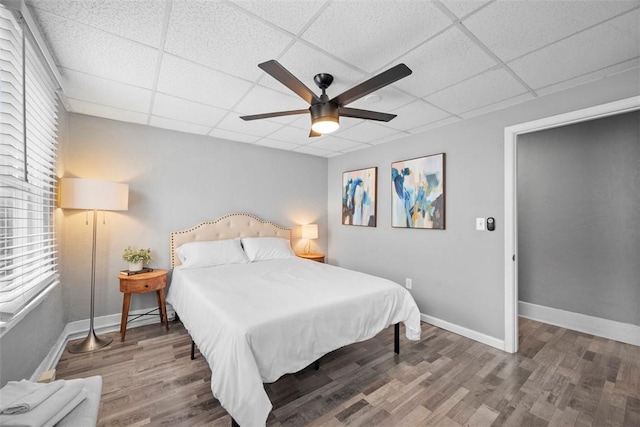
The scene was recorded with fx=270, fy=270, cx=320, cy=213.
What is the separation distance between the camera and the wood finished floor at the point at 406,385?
1787mm

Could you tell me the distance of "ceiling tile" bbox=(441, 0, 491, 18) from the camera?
1420 millimetres

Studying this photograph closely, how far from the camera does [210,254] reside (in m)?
3.38

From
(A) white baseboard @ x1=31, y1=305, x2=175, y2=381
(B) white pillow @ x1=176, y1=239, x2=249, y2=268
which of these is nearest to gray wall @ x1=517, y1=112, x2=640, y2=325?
(B) white pillow @ x1=176, y1=239, x2=249, y2=268

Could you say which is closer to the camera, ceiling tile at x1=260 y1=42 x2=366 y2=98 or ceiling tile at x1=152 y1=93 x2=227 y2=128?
ceiling tile at x1=260 y1=42 x2=366 y2=98

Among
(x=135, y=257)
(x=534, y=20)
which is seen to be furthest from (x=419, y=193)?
(x=135, y=257)

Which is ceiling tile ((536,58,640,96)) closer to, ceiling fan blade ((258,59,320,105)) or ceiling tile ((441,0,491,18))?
ceiling tile ((441,0,491,18))

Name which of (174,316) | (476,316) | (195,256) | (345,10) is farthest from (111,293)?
(476,316)

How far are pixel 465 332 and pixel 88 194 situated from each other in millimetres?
Result: 4187

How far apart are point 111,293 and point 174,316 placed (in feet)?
2.46

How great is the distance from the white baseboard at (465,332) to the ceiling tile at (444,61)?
255cm

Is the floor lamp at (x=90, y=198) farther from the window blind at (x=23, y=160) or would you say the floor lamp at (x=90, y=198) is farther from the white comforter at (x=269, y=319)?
the white comforter at (x=269, y=319)

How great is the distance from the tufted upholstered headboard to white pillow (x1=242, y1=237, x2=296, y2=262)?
0.20 m

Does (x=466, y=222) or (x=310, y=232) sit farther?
(x=310, y=232)

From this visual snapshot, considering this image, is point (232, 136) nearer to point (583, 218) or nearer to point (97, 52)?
point (97, 52)
